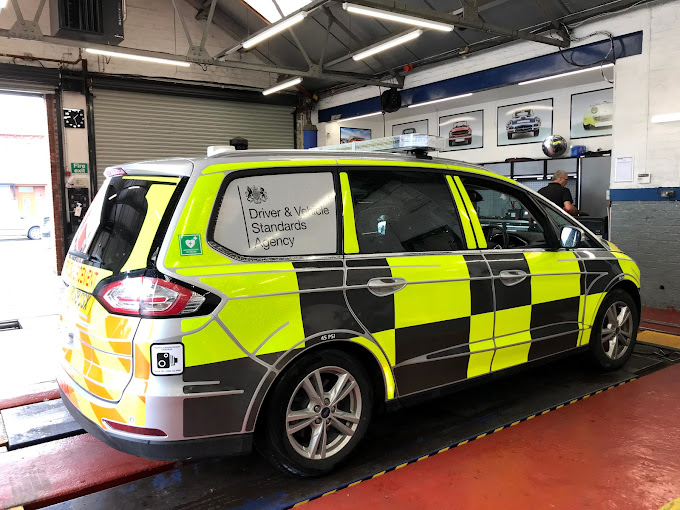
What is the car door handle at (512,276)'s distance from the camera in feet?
10.3

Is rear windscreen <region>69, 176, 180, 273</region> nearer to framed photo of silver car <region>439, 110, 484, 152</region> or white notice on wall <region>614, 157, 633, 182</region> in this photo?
white notice on wall <region>614, 157, 633, 182</region>

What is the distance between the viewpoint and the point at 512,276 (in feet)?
10.4

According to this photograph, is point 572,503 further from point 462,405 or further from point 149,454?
point 149,454

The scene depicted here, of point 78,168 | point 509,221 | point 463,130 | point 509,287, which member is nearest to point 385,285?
point 509,287

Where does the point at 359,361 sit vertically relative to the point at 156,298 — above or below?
below

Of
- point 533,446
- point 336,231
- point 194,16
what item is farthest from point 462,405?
point 194,16

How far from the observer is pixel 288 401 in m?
2.37

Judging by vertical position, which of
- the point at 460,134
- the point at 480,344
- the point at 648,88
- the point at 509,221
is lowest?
the point at 480,344

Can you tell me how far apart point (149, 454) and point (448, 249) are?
183 cm

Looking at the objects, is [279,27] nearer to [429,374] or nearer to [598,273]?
[598,273]

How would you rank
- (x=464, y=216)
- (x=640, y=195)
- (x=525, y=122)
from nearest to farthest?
(x=464, y=216) < (x=640, y=195) < (x=525, y=122)

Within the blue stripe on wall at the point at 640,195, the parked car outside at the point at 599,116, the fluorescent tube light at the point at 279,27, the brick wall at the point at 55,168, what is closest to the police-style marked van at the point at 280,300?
the blue stripe on wall at the point at 640,195

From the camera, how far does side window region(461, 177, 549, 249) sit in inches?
129

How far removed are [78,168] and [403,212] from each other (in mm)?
9176
